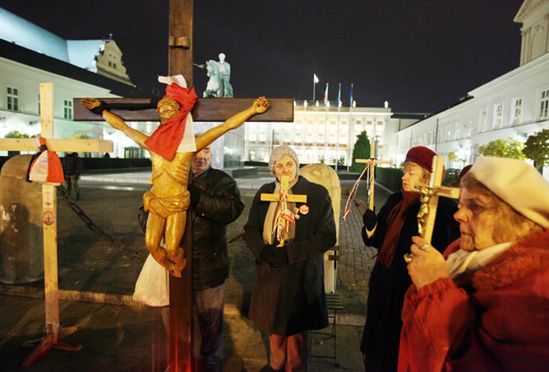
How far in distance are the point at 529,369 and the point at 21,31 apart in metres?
60.4

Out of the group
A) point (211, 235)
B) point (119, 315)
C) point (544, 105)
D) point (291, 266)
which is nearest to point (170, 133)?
point (211, 235)

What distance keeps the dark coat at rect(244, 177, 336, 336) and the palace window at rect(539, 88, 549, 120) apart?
32.1 m

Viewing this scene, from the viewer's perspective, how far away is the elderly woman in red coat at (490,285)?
39.2 inches

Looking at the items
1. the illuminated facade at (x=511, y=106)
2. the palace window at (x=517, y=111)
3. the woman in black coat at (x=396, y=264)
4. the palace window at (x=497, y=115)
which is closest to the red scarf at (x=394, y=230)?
the woman in black coat at (x=396, y=264)

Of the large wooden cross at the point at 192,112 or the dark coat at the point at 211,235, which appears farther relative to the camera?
the dark coat at the point at 211,235

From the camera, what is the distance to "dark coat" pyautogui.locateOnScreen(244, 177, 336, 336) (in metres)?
2.61

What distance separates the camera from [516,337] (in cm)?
99

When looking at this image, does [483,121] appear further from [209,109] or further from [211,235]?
[209,109]

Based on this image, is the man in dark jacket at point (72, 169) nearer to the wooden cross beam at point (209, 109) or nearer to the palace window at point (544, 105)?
the wooden cross beam at point (209, 109)

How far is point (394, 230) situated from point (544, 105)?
33160mm

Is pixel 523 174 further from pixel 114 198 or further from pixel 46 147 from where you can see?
pixel 114 198

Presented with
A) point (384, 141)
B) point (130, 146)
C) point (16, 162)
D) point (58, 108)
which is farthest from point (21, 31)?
point (384, 141)

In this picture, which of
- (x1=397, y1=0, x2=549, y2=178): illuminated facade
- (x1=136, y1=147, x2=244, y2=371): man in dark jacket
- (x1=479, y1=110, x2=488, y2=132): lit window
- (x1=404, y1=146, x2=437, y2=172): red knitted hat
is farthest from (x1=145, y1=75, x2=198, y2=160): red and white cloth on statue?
(x1=479, y1=110, x2=488, y2=132): lit window

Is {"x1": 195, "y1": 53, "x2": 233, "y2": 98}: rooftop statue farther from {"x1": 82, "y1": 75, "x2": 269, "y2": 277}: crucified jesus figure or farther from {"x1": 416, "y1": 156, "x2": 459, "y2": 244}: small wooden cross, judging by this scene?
{"x1": 416, "y1": 156, "x2": 459, "y2": 244}: small wooden cross
